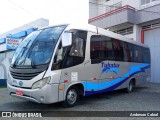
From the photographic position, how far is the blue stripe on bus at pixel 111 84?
26.8 feet

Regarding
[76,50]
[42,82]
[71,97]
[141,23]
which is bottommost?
[71,97]

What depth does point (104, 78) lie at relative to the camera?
912 cm

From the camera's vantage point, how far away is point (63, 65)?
705 centimetres

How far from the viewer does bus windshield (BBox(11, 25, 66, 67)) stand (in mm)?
6922

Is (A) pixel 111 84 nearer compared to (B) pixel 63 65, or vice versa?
(B) pixel 63 65

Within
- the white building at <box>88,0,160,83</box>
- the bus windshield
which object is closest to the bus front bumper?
the bus windshield

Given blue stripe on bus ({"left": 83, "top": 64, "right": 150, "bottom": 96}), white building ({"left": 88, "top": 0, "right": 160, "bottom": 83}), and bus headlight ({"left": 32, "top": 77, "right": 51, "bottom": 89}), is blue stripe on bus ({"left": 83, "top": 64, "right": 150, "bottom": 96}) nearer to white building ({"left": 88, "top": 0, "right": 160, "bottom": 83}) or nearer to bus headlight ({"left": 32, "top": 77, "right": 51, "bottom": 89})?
bus headlight ({"left": 32, "top": 77, "right": 51, "bottom": 89})

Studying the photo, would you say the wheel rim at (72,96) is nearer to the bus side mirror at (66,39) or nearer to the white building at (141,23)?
the bus side mirror at (66,39)

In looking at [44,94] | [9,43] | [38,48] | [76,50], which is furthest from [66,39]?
[9,43]

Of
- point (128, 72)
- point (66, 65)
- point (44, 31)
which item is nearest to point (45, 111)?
point (66, 65)

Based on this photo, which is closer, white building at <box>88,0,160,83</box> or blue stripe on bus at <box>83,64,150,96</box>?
blue stripe on bus at <box>83,64,150,96</box>

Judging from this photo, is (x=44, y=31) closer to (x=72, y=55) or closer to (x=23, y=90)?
(x=72, y=55)

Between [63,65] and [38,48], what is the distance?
108 centimetres

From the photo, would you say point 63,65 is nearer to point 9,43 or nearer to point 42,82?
point 42,82
